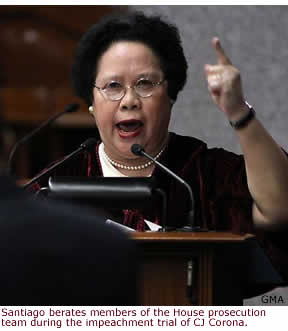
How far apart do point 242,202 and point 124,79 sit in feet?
2.29

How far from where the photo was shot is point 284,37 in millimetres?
4051

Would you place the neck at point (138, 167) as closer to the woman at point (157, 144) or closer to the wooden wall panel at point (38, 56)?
the woman at point (157, 144)

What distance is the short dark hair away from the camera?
3.59m

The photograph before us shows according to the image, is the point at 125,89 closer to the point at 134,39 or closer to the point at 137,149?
the point at 134,39

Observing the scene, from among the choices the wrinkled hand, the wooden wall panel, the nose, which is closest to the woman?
the nose

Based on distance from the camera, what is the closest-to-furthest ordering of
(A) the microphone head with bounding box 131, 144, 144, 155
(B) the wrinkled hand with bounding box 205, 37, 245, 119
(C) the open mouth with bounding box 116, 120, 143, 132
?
(B) the wrinkled hand with bounding box 205, 37, 245, 119 → (A) the microphone head with bounding box 131, 144, 144, 155 → (C) the open mouth with bounding box 116, 120, 143, 132

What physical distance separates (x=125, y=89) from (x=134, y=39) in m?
→ 0.22

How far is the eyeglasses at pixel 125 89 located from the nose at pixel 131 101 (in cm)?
2

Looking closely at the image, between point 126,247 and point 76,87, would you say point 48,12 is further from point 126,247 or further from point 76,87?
point 126,247

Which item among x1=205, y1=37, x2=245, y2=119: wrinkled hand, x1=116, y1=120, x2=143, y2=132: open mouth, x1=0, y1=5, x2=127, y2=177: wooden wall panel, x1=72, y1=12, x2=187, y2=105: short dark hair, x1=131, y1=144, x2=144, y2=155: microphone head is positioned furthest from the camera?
x1=0, y1=5, x2=127, y2=177: wooden wall panel

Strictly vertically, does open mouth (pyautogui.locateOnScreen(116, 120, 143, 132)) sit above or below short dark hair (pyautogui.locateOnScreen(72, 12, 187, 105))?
below

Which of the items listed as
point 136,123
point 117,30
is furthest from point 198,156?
point 117,30

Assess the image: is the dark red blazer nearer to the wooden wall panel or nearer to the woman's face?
the woman's face

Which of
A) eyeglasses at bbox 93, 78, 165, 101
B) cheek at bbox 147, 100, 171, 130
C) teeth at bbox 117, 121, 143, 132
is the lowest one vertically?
teeth at bbox 117, 121, 143, 132
